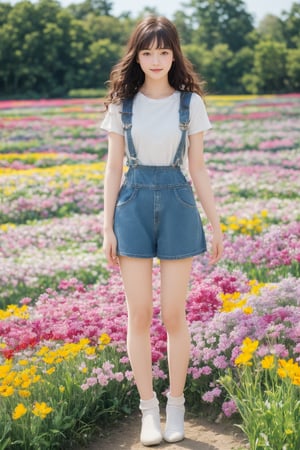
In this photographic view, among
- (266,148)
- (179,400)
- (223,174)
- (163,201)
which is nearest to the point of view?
(163,201)

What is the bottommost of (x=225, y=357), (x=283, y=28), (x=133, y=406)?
(x=133, y=406)

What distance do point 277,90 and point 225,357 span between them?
5695cm

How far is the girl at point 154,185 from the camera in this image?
11.4 ft

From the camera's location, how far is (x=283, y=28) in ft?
260

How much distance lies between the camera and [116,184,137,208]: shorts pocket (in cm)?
350

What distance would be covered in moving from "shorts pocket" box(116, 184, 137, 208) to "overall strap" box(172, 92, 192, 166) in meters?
0.24

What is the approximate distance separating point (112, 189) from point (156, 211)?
26 centimetres

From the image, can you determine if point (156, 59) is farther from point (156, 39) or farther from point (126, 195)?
point (126, 195)

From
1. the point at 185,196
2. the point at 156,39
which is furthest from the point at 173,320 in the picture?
the point at 156,39

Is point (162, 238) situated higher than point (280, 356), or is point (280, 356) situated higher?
point (162, 238)

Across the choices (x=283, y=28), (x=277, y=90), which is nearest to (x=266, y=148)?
(x=277, y=90)

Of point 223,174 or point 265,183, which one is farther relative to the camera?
point 223,174

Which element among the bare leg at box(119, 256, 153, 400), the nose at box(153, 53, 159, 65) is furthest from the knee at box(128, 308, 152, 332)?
the nose at box(153, 53, 159, 65)

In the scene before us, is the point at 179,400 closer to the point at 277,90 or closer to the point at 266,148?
the point at 266,148
